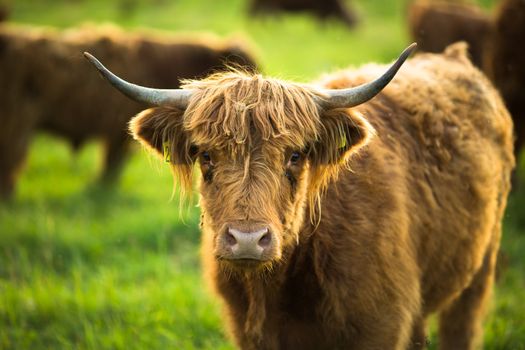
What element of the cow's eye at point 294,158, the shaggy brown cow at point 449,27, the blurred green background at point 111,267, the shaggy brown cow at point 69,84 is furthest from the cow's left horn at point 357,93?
Result: the shaggy brown cow at point 449,27

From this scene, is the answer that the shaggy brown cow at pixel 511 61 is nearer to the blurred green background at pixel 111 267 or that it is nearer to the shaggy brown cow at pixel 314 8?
the blurred green background at pixel 111 267

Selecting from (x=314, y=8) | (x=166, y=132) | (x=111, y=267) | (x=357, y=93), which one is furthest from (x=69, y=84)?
(x=314, y=8)

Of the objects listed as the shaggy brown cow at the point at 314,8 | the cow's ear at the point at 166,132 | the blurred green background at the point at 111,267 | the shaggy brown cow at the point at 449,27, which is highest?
the shaggy brown cow at the point at 314,8

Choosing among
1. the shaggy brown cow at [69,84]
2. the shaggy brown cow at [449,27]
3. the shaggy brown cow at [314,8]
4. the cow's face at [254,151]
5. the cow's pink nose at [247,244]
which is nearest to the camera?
the cow's pink nose at [247,244]

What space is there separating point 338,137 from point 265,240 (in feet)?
2.32

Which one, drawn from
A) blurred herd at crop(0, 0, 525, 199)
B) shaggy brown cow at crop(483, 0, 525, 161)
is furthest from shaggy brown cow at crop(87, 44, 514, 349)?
blurred herd at crop(0, 0, 525, 199)

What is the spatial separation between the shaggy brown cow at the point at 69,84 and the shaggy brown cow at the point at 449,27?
4361 mm

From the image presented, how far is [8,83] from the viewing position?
28.6 feet

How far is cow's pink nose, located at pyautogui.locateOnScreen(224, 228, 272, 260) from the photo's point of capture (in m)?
2.59

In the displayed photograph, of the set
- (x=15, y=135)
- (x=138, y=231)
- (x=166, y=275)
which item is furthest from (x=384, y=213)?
(x=15, y=135)

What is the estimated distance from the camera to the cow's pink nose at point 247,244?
2594mm

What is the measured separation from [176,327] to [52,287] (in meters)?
1.14

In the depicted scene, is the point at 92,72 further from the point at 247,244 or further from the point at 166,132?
the point at 247,244

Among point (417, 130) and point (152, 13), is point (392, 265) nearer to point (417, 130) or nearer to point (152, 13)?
point (417, 130)
